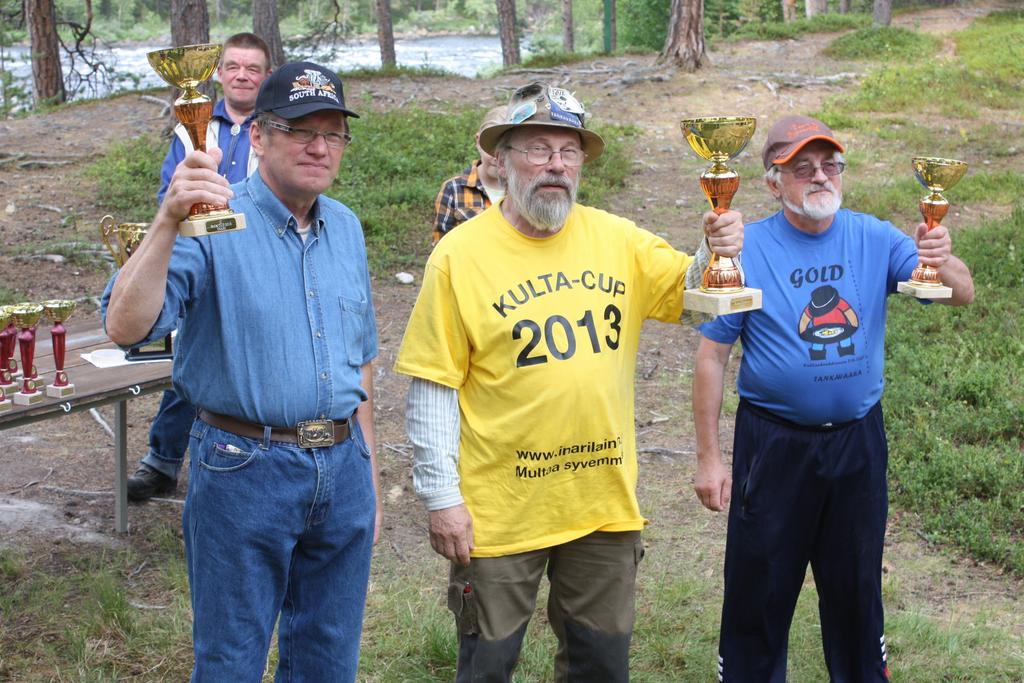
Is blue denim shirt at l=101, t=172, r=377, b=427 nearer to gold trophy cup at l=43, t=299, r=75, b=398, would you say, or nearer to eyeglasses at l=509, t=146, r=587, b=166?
eyeglasses at l=509, t=146, r=587, b=166

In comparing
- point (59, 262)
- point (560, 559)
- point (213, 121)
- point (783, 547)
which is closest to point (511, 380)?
point (560, 559)

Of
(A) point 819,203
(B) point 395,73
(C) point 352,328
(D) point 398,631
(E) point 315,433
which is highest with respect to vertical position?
(B) point 395,73

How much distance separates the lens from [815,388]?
351cm

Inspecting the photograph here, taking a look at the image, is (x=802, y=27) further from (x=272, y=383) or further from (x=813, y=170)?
(x=272, y=383)

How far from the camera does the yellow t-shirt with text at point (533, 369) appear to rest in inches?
123

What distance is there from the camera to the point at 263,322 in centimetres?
287

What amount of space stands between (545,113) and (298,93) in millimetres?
706

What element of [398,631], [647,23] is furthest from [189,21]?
[647,23]

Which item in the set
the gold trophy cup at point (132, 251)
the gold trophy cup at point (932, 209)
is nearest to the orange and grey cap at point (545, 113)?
the gold trophy cup at point (932, 209)

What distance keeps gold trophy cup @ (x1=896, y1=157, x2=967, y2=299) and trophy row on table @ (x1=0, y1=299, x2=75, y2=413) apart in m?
3.23

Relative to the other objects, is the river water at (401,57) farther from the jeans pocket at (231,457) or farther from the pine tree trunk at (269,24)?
the jeans pocket at (231,457)

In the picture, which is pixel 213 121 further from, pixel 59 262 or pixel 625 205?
pixel 625 205

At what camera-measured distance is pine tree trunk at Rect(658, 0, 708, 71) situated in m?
14.8

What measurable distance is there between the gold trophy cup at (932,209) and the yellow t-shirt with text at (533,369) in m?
1.00
